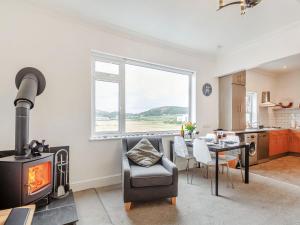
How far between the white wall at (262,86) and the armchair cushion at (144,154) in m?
4.21

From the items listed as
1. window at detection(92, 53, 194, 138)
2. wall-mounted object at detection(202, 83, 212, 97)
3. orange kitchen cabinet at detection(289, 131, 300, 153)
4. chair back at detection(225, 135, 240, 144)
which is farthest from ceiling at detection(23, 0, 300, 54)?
orange kitchen cabinet at detection(289, 131, 300, 153)

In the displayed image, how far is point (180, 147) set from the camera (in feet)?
11.4

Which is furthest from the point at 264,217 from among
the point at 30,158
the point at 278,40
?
the point at 278,40

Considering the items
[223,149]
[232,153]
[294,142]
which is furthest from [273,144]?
[223,149]

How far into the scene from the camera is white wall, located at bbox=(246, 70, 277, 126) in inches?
226

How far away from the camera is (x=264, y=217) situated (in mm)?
2145

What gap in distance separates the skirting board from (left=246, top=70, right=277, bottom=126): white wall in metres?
4.80

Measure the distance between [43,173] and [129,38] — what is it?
8.57 feet

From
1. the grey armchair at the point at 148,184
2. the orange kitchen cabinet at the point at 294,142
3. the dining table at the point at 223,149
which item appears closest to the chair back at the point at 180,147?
the dining table at the point at 223,149

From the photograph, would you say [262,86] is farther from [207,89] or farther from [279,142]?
[207,89]

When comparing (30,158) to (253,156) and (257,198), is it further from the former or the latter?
(253,156)

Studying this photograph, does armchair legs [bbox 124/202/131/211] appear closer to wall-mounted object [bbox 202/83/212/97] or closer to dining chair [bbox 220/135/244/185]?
dining chair [bbox 220/135/244/185]

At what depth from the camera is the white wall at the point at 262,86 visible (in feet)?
18.9

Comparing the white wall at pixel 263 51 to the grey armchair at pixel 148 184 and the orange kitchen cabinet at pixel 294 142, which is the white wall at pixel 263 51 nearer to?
the grey armchair at pixel 148 184
